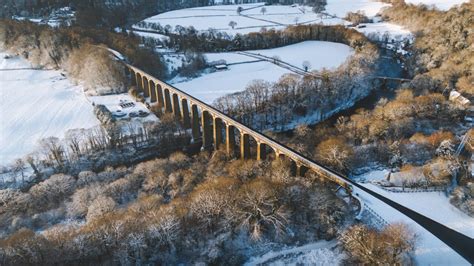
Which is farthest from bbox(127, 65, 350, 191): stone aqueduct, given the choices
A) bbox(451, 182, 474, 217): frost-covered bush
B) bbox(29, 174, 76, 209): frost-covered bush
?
bbox(29, 174, 76, 209): frost-covered bush

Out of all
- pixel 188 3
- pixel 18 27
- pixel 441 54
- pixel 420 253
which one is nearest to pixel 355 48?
pixel 441 54

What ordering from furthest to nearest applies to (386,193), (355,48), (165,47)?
(165,47), (355,48), (386,193)

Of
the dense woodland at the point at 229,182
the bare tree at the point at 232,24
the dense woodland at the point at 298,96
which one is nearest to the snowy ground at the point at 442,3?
the dense woodland at the point at 229,182

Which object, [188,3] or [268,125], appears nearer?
[268,125]

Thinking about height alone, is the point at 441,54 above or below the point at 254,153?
above

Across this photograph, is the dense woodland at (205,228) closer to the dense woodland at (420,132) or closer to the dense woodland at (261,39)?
the dense woodland at (420,132)

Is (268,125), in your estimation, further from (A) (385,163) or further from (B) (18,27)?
(B) (18,27)

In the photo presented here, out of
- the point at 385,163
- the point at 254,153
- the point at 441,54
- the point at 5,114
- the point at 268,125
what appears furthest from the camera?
the point at 441,54
